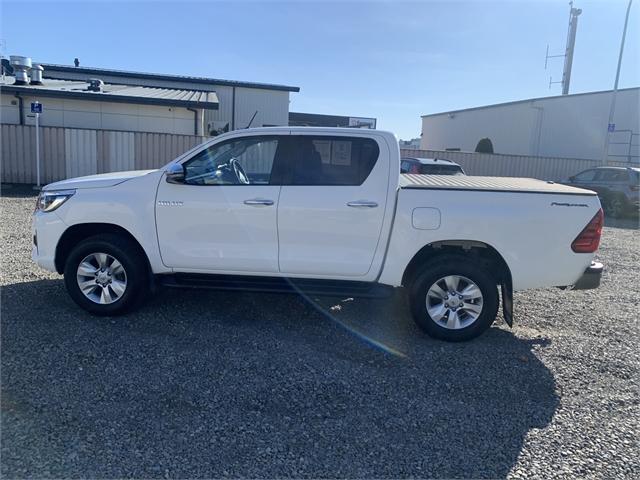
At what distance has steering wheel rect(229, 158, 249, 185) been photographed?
503 cm

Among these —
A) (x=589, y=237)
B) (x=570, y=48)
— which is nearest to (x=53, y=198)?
(x=589, y=237)

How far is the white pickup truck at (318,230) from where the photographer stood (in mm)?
4680

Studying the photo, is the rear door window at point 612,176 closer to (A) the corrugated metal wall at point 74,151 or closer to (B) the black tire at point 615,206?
(B) the black tire at point 615,206

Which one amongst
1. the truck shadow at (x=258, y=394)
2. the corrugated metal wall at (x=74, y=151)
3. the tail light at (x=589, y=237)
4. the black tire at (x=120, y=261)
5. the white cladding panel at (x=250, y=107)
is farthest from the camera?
the white cladding panel at (x=250, y=107)

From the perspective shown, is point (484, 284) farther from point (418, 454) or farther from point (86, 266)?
point (86, 266)

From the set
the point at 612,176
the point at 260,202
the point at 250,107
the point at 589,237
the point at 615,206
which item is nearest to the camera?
the point at 589,237

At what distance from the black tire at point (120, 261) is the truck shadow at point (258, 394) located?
15cm

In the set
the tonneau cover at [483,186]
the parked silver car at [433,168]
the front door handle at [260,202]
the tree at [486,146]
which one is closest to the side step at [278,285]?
the front door handle at [260,202]

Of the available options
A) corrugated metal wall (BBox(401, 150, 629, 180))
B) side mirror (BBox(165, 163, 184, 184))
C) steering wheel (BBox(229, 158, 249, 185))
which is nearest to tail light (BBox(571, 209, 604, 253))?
steering wheel (BBox(229, 158, 249, 185))

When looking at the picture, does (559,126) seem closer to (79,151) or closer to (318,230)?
(79,151)

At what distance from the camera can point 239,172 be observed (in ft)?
16.6

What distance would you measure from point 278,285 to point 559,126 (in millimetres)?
29552

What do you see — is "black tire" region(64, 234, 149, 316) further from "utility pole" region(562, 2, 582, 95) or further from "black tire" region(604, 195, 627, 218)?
"utility pole" region(562, 2, 582, 95)

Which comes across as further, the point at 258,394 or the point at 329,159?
the point at 329,159
